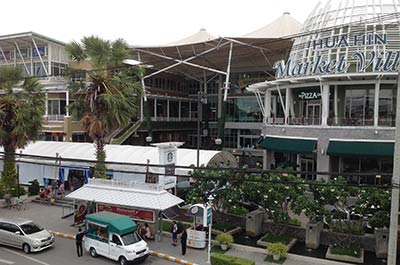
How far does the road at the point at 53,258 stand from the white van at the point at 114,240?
44 centimetres

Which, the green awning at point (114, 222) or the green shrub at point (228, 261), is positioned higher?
the green awning at point (114, 222)

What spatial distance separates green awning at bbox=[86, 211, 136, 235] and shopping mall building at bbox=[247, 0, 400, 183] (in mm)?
17681

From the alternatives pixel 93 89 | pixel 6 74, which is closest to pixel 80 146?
pixel 6 74

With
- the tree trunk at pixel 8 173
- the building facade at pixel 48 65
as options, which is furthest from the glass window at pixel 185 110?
the tree trunk at pixel 8 173

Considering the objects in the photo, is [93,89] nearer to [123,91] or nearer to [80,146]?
[123,91]

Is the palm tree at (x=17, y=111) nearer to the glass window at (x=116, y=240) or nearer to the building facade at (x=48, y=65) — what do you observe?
the glass window at (x=116, y=240)

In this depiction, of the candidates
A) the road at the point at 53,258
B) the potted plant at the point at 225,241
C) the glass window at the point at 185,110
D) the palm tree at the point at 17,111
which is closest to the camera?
the road at the point at 53,258

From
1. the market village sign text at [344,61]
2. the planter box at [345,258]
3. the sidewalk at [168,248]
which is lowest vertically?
the sidewalk at [168,248]

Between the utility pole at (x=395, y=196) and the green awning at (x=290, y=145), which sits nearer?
the utility pole at (x=395, y=196)

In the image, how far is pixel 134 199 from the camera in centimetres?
2281

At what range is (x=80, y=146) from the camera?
129 feet

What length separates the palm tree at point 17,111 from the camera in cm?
2975

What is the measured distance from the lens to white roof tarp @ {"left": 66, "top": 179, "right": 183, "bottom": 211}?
22094mm

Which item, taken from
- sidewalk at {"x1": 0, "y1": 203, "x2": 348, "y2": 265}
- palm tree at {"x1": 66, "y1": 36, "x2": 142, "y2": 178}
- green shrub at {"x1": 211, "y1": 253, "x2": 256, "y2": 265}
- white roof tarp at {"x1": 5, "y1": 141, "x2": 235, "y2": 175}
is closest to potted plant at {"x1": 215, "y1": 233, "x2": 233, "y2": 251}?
sidewalk at {"x1": 0, "y1": 203, "x2": 348, "y2": 265}
